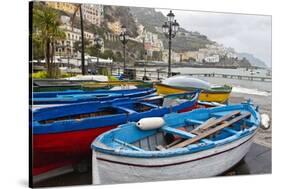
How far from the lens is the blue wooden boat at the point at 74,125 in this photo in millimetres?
3312

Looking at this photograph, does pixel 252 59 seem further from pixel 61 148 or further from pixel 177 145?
pixel 61 148

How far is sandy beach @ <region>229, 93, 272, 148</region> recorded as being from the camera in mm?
4109

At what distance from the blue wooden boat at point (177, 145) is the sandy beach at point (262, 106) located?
0.23 feet

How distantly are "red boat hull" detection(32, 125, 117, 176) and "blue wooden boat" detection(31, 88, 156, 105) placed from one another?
0.27 m

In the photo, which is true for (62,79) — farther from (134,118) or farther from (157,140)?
(157,140)

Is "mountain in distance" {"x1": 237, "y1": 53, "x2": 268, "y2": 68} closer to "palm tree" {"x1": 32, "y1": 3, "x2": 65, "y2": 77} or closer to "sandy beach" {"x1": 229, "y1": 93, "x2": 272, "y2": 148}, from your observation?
"sandy beach" {"x1": 229, "y1": 93, "x2": 272, "y2": 148}

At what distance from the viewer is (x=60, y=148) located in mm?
3373

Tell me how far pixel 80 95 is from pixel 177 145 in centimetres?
90

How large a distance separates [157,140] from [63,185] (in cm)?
86

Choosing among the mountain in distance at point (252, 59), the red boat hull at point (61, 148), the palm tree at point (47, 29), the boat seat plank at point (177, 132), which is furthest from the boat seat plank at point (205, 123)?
the palm tree at point (47, 29)

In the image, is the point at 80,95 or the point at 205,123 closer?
the point at 80,95

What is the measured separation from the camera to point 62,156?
3.41m

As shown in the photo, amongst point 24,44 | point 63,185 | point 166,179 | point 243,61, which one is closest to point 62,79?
point 24,44

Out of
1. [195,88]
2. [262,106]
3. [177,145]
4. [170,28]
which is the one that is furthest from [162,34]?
[262,106]
